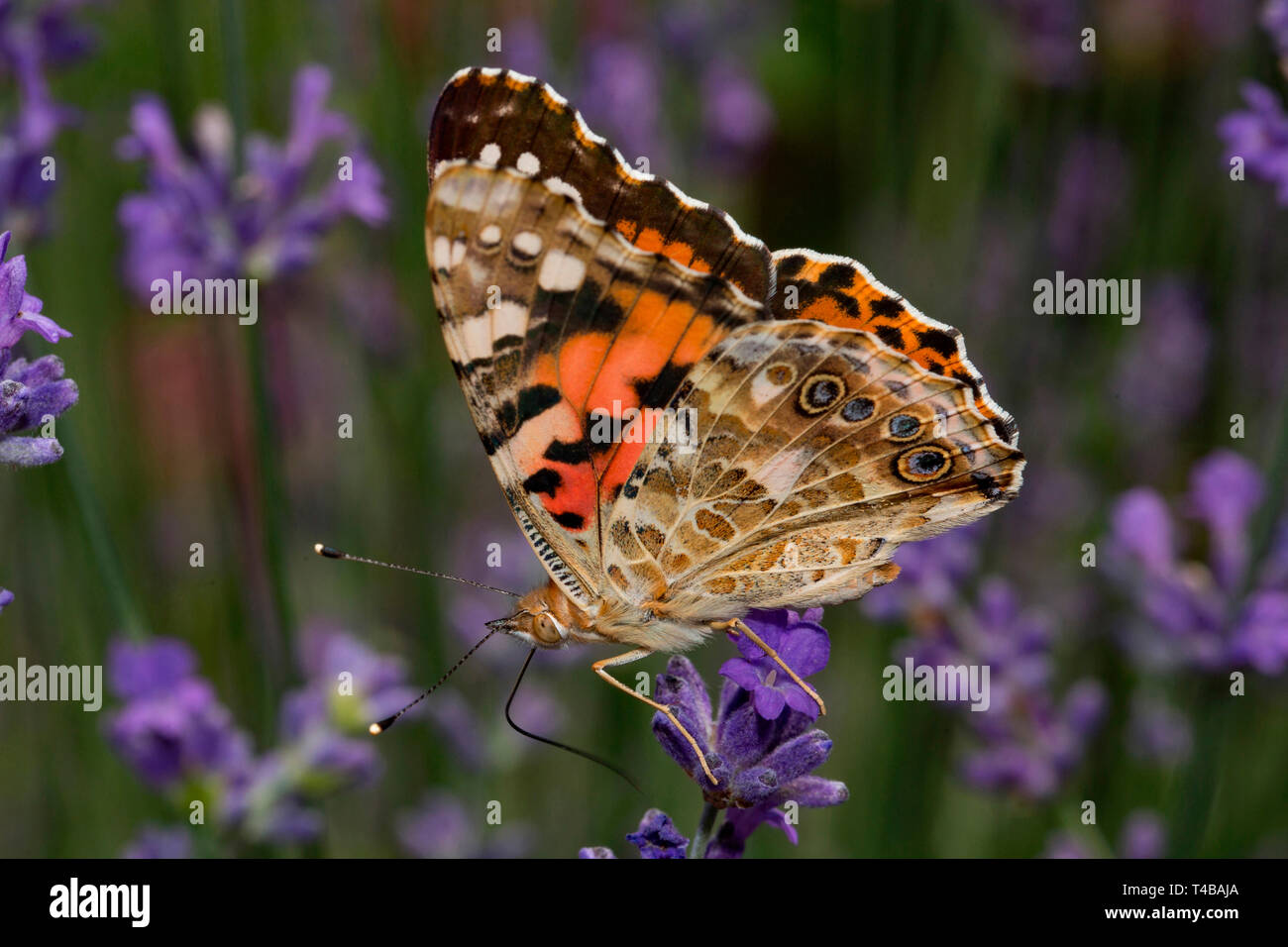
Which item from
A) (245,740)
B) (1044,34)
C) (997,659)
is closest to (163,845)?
(245,740)

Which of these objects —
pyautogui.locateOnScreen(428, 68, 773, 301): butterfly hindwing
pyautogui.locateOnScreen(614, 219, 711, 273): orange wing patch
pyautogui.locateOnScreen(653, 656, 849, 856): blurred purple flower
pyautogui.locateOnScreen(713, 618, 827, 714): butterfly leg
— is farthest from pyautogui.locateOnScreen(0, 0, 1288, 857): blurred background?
pyautogui.locateOnScreen(653, 656, 849, 856): blurred purple flower

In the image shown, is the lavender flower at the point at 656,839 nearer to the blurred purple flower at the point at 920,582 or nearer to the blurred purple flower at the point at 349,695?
the blurred purple flower at the point at 349,695

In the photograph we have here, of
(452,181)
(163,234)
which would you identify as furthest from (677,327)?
(163,234)

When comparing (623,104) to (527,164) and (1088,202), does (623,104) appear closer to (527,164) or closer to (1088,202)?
(1088,202)

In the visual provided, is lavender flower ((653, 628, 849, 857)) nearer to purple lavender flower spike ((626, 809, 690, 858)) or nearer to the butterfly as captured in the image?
purple lavender flower spike ((626, 809, 690, 858))

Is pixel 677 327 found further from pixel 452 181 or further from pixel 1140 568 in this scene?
pixel 1140 568
